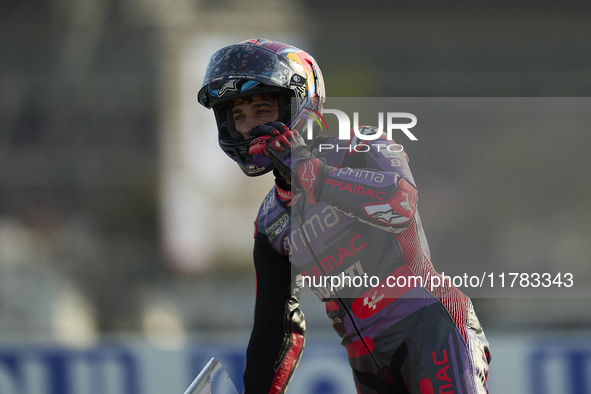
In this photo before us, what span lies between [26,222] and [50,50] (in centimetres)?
174

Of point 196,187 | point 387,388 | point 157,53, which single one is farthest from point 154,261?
point 387,388

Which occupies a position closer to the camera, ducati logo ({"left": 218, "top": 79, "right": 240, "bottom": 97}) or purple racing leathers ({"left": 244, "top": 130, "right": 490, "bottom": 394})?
purple racing leathers ({"left": 244, "top": 130, "right": 490, "bottom": 394})

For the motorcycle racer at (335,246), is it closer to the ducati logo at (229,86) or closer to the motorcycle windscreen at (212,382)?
the ducati logo at (229,86)

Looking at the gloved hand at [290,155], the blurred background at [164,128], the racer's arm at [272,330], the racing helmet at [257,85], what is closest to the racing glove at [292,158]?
the gloved hand at [290,155]

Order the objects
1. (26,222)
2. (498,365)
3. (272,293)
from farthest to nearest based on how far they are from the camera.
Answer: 1. (26,222)
2. (498,365)
3. (272,293)

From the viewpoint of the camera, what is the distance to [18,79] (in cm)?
539

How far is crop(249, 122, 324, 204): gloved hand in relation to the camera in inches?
52.4

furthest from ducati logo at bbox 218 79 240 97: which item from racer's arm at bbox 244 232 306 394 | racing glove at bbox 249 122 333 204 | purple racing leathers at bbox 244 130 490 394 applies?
racer's arm at bbox 244 232 306 394

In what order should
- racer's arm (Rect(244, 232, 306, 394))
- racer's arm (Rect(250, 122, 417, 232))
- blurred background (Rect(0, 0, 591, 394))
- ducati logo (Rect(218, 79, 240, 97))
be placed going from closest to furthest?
racer's arm (Rect(250, 122, 417, 232)), ducati logo (Rect(218, 79, 240, 97)), racer's arm (Rect(244, 232, 306, 394)), blurred background (Rect(0, 0, 591, 394))

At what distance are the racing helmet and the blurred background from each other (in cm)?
269

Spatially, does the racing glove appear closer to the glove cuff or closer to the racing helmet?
the glove cuff

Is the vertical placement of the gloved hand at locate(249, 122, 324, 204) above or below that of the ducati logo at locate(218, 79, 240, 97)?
below

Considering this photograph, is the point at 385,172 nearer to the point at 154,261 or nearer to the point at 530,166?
the point at 530,166

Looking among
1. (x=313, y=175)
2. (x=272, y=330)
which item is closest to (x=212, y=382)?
(x=272, y=330)
